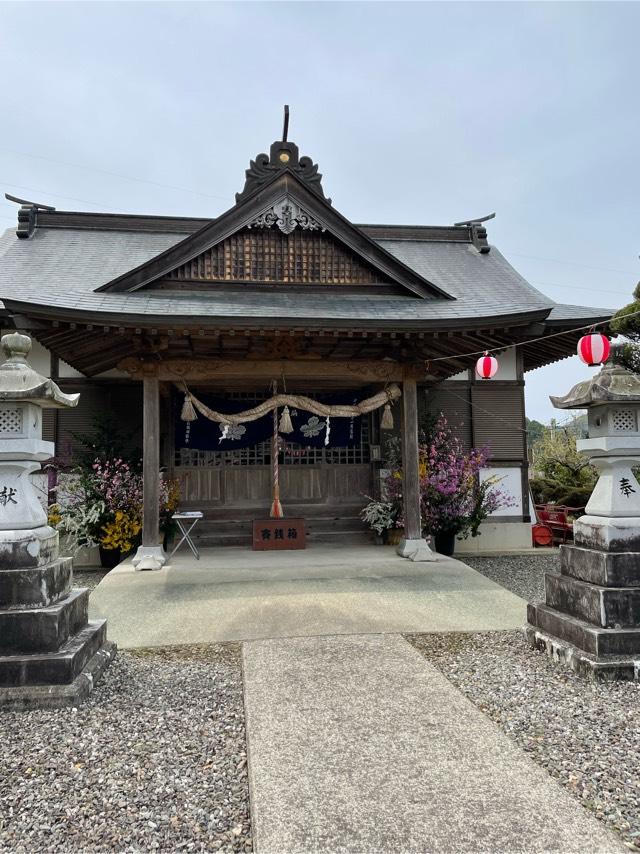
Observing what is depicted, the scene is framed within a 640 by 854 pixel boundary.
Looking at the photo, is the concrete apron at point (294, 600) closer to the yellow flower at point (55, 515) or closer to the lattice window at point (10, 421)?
the yellow flower at point (55, 515)

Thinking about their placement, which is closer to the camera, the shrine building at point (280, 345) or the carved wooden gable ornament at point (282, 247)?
the shrine building at point (280, 345)

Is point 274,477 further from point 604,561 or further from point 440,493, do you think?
point 604,561

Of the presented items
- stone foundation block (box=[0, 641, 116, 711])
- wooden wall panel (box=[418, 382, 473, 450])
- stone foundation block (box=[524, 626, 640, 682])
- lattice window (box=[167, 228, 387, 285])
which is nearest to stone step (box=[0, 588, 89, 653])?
stone foundation block (box=[0, 641, 116, 711])

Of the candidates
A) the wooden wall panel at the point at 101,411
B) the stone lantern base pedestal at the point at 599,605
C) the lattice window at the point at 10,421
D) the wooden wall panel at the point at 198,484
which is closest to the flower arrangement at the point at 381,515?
the wooden wall panel at the point at 198,484

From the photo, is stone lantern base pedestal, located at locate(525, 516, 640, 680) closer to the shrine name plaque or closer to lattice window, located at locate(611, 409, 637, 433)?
lattice window, located at locate(611, 409, 637, 433)

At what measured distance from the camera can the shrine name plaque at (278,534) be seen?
9219 mm

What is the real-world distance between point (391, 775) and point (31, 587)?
9.14ft

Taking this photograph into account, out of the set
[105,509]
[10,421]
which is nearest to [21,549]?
[10,421]

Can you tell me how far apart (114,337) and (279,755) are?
20.3ft

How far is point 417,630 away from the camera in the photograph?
→ 17.4 ft

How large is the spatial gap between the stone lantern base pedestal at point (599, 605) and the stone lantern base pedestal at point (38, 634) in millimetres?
3751

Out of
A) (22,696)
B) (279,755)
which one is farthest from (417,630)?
(22,696)

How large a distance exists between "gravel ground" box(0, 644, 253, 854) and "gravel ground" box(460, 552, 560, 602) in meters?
4.79

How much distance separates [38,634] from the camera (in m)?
3.82
